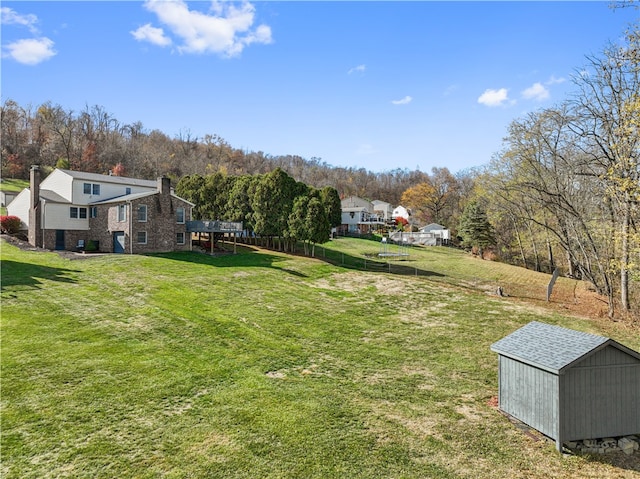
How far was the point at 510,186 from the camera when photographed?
21859 mm

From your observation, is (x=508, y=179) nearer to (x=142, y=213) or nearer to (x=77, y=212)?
(x=142, y=213)

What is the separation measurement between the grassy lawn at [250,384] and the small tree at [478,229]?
3142 cm

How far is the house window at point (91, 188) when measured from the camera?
31.2 meters

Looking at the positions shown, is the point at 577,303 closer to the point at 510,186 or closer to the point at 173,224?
the point at 510,186

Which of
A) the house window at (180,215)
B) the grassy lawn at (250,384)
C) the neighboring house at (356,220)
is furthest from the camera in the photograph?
the neighboring house at (356,220)

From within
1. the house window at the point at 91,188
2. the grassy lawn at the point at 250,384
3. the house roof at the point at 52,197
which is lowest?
the grassy lawn at the point at 250,384

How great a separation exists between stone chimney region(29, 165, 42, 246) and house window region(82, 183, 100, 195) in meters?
3.13

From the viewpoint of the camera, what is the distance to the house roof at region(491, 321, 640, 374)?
24.2ft

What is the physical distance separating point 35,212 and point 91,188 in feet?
15.4

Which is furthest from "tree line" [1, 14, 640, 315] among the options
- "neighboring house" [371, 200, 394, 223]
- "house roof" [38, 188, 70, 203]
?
"house roof" [38, 188, 70, 203]

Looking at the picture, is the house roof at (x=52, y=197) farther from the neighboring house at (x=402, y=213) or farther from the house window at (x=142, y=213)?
the neighboring house at (x=402, y=213)

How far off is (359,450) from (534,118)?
21998 mm

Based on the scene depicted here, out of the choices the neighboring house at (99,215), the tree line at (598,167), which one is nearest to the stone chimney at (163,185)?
the neighboring house at (99,215)

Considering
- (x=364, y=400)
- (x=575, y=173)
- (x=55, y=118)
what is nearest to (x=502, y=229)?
(x=575, y=173)
